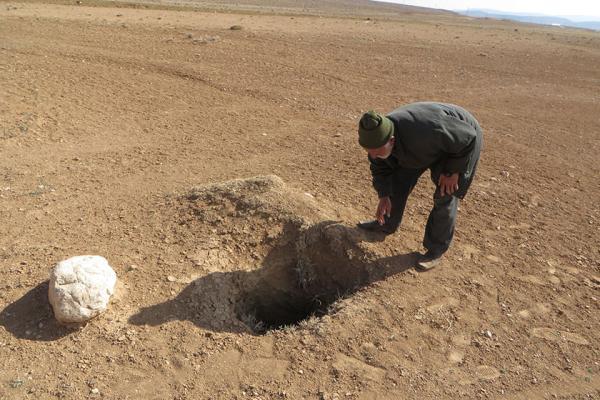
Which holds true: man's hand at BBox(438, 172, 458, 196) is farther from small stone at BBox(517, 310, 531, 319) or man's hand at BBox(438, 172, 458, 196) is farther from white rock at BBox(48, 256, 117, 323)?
white rock at BBox(48, 256, 117, 323)

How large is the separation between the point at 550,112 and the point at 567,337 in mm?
6769

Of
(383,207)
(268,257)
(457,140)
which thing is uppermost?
(457,140)

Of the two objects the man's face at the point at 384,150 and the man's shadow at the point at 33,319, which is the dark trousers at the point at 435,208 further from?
the man's shadow at the point at 33,319

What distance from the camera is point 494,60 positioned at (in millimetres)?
13797

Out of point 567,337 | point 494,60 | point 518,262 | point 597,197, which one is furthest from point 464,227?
point 494,60

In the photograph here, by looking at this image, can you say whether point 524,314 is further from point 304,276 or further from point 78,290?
point 78,290

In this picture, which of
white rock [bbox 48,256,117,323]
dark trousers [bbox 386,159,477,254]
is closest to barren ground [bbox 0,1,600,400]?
white rock [bbox 48,256,117,323]

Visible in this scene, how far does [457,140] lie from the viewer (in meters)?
3.01

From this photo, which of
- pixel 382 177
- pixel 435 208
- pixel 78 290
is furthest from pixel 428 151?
pixel 78 290

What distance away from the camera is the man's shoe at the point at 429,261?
3740 millimetres

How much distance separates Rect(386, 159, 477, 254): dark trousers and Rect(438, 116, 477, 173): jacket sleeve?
0.27 metres

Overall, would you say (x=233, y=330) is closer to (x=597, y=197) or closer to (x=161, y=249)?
(x=161, y=249)

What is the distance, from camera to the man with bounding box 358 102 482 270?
2.98 meters

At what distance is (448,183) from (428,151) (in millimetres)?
334
